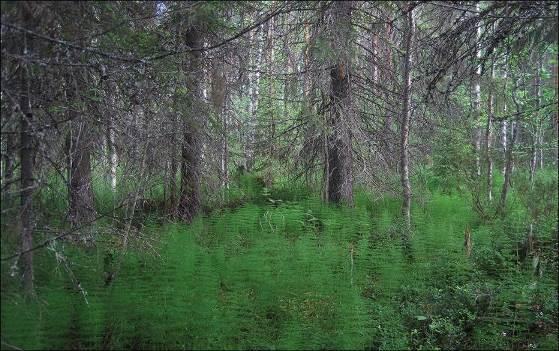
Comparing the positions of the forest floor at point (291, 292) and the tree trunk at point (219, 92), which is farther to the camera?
the tree trunk at point (219, 92)

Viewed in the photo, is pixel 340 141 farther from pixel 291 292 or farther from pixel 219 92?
pixel 291 292

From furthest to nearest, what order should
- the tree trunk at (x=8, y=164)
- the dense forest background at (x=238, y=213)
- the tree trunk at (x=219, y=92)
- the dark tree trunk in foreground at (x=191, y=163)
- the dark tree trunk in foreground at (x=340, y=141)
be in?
1. the tree trunk at (x=219, y=92)
2. the dark tree trunk in foreground at (x=340, y=141)
3. the dark tree trunk in foreground at (x=191, y=163)
4. the dense forest background at (x=238, y=213)
5. the tree trunk at (x=8, y=164)

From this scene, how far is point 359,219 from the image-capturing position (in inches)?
317

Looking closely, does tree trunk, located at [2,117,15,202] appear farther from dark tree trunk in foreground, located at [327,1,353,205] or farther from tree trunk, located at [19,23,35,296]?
dark tree trunk in foreground, located at [327,1,353,205]

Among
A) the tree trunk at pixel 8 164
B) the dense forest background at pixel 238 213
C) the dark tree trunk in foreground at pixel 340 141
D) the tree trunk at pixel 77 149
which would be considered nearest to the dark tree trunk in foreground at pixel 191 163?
the dense forest background at pixel 238 213

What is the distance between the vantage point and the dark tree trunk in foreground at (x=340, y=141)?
28.4 feet

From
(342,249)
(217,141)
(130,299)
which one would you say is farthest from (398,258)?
(217,141)

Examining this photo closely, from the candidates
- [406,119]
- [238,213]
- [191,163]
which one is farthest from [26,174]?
[406,119]

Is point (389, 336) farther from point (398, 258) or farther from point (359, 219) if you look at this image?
point (359, 219)

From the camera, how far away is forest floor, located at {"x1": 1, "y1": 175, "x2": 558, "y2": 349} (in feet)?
14.0

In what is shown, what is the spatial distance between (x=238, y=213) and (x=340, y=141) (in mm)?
2639

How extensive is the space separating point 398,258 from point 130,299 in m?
3.55

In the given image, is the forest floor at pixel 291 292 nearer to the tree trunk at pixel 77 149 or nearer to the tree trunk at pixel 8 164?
the tree trunk at pixel 77 149

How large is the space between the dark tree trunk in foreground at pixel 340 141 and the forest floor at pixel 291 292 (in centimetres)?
193
